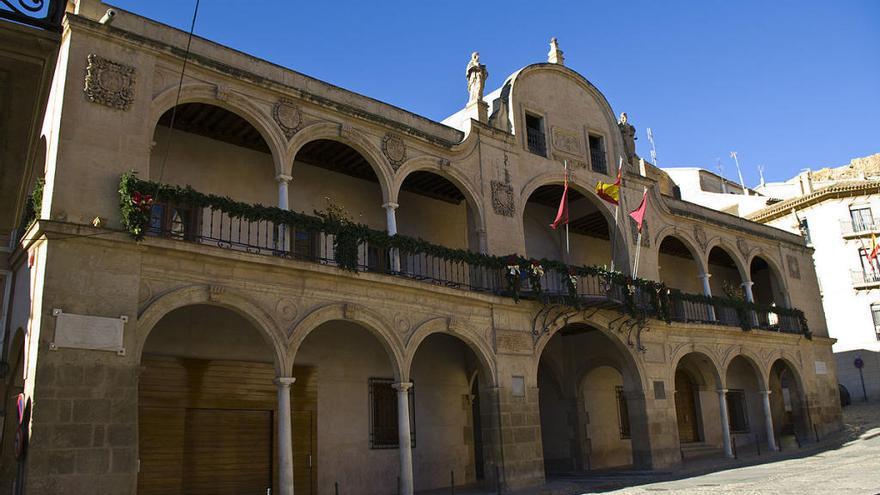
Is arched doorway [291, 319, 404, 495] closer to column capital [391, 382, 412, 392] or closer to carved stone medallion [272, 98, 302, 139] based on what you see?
column capital [391, 382, 412, 392]

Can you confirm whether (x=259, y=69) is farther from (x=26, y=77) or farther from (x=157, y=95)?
(x=26, y=77)

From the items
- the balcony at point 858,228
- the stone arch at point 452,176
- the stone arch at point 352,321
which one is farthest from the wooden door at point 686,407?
the balcony at point 858,228

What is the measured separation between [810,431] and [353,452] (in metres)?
18.1

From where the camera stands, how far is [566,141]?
2112 cm

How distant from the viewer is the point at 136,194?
1171cm

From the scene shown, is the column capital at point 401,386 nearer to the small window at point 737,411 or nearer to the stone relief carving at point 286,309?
the stone relief carving at point 286,309

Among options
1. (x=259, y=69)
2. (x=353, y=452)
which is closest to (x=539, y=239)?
(x=353, y=452)

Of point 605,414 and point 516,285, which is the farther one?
point 605,414

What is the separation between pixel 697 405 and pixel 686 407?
421 mm

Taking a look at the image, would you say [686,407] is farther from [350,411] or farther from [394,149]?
[394,149]

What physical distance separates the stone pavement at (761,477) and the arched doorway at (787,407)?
5.36ft

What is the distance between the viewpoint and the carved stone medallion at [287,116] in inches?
574

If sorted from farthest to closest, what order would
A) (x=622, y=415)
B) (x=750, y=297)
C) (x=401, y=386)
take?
(x=750, y=297)
(x=622, y=415)
(x=401, y=386)

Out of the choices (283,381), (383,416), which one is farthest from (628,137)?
(283,381)
